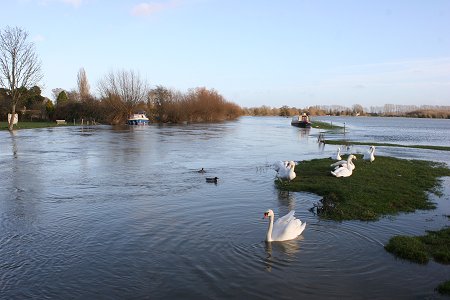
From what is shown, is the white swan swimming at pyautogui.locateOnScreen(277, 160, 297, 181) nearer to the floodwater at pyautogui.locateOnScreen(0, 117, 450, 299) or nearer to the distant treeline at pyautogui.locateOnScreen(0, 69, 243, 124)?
the floodwater at pyautogui.locateOnScreen(0, 117, 450, 299)

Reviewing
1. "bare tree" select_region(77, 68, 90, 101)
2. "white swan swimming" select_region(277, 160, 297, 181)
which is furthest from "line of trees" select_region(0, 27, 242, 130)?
"white swan swimming" select_region(277, 160, 297, 181)

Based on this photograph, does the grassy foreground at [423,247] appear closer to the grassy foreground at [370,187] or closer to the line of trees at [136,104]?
the grassy foreground at [370,187]

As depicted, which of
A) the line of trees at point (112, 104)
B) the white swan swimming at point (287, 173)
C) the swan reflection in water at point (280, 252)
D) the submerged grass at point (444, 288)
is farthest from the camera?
the line of trees at point (112, 104)

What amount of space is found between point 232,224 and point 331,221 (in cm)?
287

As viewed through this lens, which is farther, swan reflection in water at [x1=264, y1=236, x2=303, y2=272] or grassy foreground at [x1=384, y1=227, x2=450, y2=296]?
grassy foreground at [x1=384, y1=227, x2=450, y2=296]

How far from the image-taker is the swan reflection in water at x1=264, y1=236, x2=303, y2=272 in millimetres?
8875

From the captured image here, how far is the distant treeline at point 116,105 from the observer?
8250 cm

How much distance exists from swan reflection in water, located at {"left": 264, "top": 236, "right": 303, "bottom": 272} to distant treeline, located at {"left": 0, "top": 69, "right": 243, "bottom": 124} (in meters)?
64.9

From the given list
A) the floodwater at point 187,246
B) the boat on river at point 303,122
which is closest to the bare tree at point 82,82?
the boat on river at point 303,122

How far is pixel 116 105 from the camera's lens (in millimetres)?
84562

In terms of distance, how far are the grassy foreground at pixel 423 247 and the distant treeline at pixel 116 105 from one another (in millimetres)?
66485

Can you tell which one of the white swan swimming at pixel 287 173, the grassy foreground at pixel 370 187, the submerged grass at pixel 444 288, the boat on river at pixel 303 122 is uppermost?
the boat on river at pixel 303 122

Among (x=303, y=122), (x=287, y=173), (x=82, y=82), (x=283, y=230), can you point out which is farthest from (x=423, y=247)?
(x=82, y=82)

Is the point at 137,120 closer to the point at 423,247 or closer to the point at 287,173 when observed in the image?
the point at 287,173
